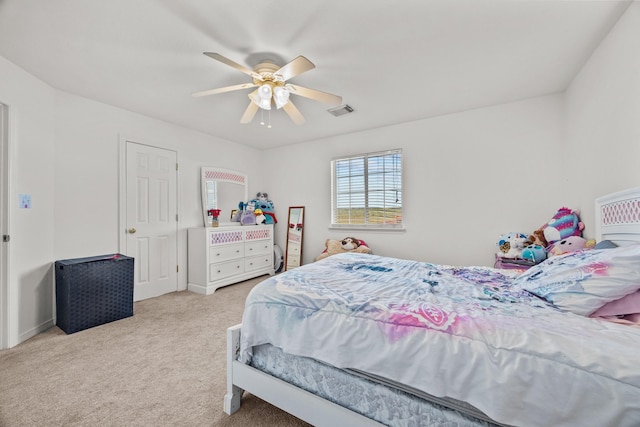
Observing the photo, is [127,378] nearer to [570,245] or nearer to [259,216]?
[259,216]

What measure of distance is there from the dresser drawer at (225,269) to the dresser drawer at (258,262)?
0.36 ft

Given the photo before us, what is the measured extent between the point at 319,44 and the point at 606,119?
2.38 metres

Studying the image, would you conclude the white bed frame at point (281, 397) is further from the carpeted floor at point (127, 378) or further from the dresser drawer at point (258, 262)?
the dresser drawer at point (258, 262)

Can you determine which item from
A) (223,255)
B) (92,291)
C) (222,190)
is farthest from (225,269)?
(92,291)

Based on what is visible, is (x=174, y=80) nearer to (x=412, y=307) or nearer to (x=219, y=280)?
(x=219, y=280)

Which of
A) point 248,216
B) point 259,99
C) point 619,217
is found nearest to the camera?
point 619,217

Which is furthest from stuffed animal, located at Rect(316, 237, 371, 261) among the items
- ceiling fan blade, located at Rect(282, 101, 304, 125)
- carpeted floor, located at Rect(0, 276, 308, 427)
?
ceiling fan blade, located at Rect(282, 101, 304, 125)

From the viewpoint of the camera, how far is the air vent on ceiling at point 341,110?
10.9 feet

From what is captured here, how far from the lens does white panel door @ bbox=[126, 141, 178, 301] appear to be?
3402 millimetres

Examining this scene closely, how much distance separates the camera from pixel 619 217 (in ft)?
6.03

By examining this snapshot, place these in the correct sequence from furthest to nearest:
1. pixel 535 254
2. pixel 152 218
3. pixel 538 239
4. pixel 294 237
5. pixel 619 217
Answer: pixel 294 237
pixel 152 218
pixel 538 239
pixel 535 254
pixel 619 217

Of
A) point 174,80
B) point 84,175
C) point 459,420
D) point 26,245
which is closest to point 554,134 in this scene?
point 459,420

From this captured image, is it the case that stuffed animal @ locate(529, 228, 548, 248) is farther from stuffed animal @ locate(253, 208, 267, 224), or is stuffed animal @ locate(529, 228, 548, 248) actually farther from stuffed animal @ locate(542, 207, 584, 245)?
stuffed animal @ locate(253, 208, 267, 224)

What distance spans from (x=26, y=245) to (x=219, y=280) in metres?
2.06
